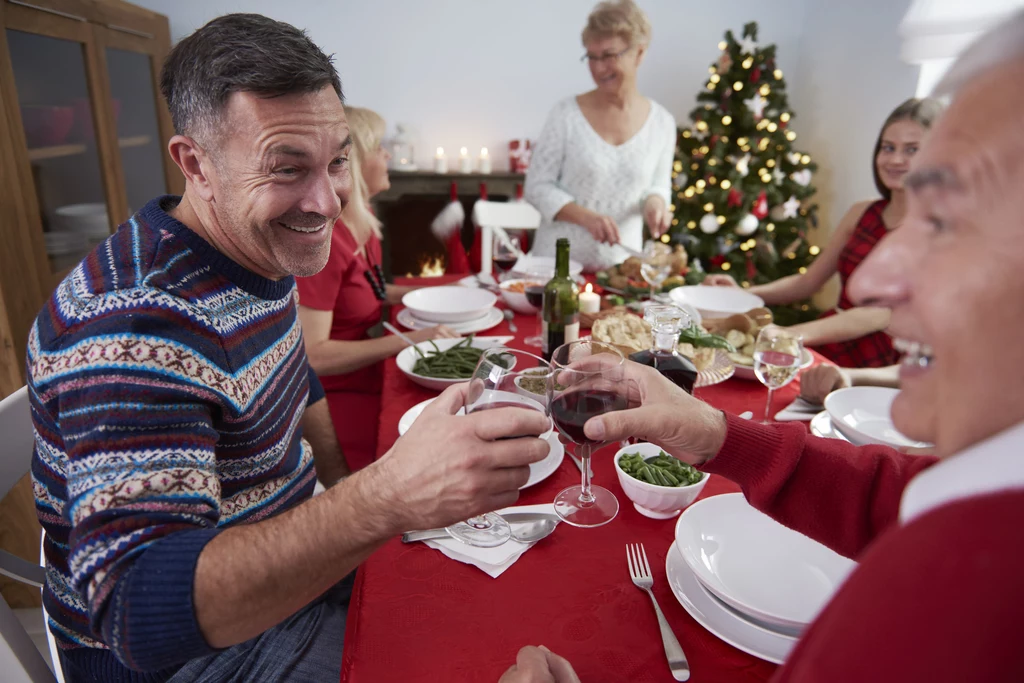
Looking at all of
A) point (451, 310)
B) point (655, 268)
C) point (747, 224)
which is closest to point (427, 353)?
point (451, 310)

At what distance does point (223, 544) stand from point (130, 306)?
351 millimetres

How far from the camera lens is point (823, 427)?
1.30m

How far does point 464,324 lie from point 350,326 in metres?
0.50

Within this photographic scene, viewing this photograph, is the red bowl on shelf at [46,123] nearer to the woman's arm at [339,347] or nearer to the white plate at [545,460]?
the woman's arm at [339,347]

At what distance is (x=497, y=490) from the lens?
0.81m

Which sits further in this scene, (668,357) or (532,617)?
(668,357)

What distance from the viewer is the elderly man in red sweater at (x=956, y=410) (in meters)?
0.33

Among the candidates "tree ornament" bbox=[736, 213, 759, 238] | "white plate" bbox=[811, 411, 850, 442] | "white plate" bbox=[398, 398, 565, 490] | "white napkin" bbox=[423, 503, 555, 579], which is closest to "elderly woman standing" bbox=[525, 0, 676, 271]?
"tree ornament" bbox=[736, 213, 759, 238]

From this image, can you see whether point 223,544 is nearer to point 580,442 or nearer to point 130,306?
point 130,306

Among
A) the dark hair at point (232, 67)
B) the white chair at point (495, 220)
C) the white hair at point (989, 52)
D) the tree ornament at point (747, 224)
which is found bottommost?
the tree ornament at point (747, 224)

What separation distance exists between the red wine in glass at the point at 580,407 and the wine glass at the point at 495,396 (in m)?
0.05

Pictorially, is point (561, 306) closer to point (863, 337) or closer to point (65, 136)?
point (863, 337)

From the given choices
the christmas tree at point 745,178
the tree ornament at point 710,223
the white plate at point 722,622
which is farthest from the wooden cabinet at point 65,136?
the tree ornament at point 710,223

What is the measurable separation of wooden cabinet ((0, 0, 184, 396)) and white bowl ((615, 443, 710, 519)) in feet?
6.14
